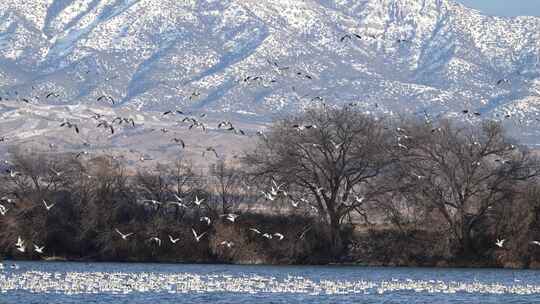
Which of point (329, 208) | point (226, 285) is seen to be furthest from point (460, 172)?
point (226, 285)

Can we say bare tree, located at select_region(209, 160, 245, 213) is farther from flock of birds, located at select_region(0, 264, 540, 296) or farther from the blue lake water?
flock of birds, located at select_region(0, 264, 540, 296)

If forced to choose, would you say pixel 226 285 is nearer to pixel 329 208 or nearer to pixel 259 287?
pixel 259 287

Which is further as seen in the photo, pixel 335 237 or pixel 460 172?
pixel 460 172

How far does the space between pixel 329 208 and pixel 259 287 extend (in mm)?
28739

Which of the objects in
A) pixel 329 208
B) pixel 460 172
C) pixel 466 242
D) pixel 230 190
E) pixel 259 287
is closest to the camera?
pixel 259 287

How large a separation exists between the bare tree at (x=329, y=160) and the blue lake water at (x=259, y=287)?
1380 cm

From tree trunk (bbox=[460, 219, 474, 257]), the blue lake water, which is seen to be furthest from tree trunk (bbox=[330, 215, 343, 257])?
the blue lake water

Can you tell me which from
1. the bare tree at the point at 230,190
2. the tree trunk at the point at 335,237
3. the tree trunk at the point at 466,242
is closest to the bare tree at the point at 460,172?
the tree trunk at the point at 466,242

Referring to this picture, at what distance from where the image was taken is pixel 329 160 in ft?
310

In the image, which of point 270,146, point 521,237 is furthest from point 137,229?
point 521,237

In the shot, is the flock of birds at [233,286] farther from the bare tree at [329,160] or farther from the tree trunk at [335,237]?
the bare tree at [329,160]

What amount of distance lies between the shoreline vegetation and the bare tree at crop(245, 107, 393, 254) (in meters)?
0.09

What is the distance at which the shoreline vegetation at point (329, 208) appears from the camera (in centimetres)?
9044

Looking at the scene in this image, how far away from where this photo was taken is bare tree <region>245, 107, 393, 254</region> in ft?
307
